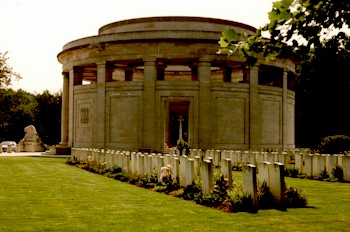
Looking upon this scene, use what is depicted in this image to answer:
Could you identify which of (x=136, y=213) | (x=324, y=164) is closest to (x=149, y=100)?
(x=324, y=164)

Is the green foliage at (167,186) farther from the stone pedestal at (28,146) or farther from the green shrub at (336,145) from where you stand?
the stone pedestal at (28,146)

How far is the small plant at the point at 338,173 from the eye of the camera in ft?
66.6

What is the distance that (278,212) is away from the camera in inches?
458

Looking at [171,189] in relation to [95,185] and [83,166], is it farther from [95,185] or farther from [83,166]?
[83,166]

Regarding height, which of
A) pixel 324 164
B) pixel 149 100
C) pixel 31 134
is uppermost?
pixel 149 100

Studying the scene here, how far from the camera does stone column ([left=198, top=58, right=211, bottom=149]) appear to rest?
1523 inches

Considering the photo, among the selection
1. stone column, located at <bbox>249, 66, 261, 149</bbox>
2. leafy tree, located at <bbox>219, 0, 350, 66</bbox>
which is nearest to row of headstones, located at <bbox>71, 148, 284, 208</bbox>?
leafy tree, located at <bbox>219, 0, 350, 66</bbox>

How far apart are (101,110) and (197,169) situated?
82.9 feet

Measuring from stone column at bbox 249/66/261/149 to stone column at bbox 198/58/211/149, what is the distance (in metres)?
3.57

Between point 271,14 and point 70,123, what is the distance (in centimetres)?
3896

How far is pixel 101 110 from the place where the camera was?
40531 millimetres

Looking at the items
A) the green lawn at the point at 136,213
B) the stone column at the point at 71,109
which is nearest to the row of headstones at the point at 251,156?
the green lawn at the point at 136,213

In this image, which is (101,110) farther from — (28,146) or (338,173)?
(338,173)

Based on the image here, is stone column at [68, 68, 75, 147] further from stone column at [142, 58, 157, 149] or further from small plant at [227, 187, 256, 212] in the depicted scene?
small plant at [227, 187, 256, 212]
